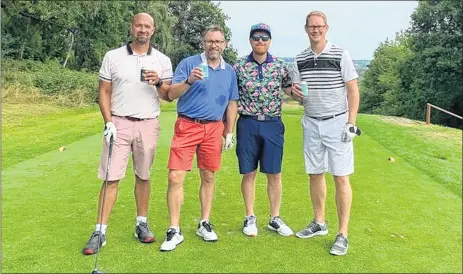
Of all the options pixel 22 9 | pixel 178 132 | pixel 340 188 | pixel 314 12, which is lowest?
pixel 340 188

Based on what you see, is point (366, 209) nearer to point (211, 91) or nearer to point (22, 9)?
point (211, 91)

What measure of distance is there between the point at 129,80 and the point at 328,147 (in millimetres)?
1534

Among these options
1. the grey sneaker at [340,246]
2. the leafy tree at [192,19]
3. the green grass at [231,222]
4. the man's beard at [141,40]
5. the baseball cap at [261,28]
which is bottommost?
the green grass at [231,222]

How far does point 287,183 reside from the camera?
5.52 metres

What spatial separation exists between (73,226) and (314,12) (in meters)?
2.48

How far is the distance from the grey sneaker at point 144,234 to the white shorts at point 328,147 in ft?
4.30

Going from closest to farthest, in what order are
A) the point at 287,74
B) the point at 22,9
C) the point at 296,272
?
1. the point at 296,272
2. the point at 287,74
3. the point at 22,9

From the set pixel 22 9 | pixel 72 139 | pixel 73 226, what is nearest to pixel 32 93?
pixel 22 9

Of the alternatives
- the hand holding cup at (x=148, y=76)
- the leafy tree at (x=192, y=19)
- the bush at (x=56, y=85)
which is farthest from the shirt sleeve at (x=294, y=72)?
the leafy tree at (x=192, y=19)

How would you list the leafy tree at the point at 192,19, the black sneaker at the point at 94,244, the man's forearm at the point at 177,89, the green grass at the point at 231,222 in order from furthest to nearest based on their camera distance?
the leafy tree at the point at 192,19
the man's forearm at the point at 177,89
the black sneaker at the point at 94,244
the green grass at the point at 231,222

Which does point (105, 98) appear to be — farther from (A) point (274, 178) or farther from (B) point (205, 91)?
(A) point (274, 178)

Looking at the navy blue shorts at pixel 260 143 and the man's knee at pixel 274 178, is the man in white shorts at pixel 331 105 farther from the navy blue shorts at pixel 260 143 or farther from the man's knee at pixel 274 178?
the man's knee at pixel 274 178

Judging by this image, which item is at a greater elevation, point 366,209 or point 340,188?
point 340,188

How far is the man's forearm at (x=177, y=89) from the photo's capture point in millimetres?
3559
